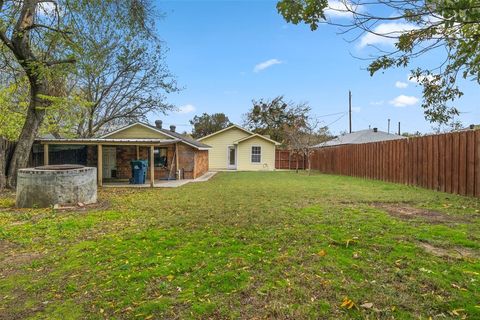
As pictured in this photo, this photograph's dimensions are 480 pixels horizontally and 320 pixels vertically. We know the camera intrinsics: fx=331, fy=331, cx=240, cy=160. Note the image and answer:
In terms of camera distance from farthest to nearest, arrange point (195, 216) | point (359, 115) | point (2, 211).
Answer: point (359, 115) → point (2, 211) → point (195, 216)

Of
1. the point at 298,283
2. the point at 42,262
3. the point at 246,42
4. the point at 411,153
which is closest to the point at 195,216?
the point at 42,262

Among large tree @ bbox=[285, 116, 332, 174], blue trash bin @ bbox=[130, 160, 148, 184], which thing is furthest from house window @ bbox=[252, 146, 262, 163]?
blue trash bin @ bbox=[130, 160, 148, 184]

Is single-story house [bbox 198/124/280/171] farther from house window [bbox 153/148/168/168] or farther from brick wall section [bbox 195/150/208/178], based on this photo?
house window [bbox 153/148/168/168]

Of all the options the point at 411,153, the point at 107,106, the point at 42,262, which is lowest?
the point at 42,262

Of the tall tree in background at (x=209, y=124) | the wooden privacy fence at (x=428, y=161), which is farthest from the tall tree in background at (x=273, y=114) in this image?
the wooden privacy fence at (x=428, y=161)

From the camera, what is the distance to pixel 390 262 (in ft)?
12.3

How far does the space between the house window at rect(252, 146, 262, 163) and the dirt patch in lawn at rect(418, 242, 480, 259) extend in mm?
24224

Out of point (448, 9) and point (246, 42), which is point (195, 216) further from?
point (246, 42)

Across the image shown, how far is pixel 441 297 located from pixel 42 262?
454 cm

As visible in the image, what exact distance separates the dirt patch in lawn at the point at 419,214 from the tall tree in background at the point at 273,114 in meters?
32.9

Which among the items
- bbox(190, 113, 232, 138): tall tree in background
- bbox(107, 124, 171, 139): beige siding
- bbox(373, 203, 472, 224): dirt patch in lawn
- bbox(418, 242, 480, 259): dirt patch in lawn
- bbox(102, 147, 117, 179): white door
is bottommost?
→ bbox(418, 242, 480, 259): dirt patch in lawn

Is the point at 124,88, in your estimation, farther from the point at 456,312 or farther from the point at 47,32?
the point at 456,312

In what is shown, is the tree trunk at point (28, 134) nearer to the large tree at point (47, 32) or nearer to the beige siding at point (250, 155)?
the large tree at point (47, 32)

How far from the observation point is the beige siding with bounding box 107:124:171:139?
1970 centimetres
